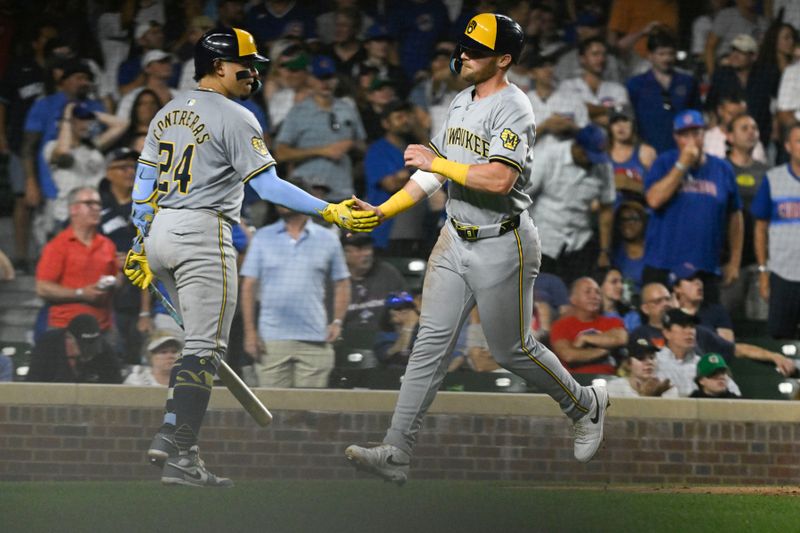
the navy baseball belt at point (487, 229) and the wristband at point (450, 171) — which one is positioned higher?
the wristband at point (450, 171)

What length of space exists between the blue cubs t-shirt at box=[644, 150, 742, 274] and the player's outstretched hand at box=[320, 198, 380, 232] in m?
3.28

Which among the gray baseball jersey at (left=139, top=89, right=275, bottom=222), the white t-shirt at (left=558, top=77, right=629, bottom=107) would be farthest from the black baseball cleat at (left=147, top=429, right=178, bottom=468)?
the white t-shirt at (left=558, top=77, right=629, bottom=107)

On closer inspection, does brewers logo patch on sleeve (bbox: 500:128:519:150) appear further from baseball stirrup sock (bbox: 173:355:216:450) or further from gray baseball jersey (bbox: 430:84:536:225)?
baseball stirrup sock (bbox: 173:355:216:450)

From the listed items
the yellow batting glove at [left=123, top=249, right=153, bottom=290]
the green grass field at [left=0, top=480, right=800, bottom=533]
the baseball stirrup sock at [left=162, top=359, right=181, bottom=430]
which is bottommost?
the green grass field at [left=0, top=480, right=800, bottom=533]

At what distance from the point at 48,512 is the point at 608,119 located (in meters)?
4.68

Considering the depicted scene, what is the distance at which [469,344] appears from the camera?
730 cm

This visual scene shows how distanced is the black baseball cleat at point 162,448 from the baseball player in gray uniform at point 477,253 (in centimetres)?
68

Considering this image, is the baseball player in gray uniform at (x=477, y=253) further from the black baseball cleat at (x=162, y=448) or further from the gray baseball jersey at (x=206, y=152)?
the black baseball cleat at (x=162, y=448)

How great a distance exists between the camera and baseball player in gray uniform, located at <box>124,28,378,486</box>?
4.95 m

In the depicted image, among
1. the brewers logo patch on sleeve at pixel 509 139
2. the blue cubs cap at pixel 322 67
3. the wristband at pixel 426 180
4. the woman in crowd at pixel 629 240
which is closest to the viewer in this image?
the brewers logo patch on sleeve at pixel 509 139

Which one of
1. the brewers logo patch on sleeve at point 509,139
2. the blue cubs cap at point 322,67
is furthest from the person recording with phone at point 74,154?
the brewers logo patch on sleeve at point 509,139

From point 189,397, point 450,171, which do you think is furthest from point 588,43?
point 189,397

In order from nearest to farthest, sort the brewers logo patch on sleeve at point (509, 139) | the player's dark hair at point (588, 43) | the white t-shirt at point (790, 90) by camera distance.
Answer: the brewers logo patch on sleeve at point (509, 139)
the white t-shirt at point (790, 90)
the player's dark hair at point (588, 43)

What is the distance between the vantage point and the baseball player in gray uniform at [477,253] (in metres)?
4.94
